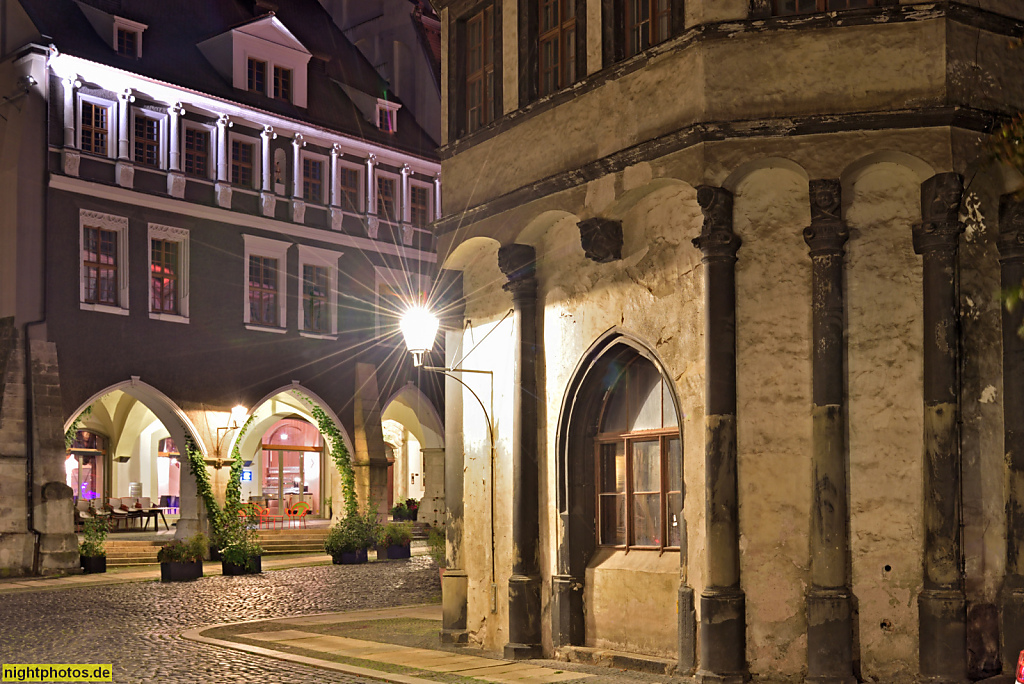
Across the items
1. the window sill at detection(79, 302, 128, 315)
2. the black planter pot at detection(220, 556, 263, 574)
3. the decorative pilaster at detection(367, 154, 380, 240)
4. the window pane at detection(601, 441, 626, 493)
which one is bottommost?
the black planter pot at detection(220, 556, 263, 574)

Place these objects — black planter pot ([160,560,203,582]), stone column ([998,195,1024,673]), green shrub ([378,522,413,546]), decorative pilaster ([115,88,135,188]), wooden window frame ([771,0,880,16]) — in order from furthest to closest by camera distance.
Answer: green shrub ([378,522,413,546])
decorative pilaster ([115,88,135,188])
black planter pot ([160,560,203,582])
wooden window frame ([771,0,880,16])
stone column ([998,195,1024,673])

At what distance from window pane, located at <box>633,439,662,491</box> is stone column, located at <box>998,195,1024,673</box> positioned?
10.6ft

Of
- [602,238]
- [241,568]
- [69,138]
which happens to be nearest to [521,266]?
[602,238]

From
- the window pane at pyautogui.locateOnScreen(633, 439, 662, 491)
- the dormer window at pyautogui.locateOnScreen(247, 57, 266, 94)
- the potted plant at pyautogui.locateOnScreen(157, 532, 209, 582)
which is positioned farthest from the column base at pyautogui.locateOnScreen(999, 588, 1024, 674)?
the dormer window at pyautogui.locateOnScreen(247, 57, 266, 94)

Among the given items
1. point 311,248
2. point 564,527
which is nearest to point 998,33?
point 564,527

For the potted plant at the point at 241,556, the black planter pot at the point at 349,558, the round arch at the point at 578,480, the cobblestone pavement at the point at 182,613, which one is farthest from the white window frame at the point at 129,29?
the round arch at the point at 578,480

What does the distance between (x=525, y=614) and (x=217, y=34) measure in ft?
75.8

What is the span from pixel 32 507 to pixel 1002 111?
69.2 feet

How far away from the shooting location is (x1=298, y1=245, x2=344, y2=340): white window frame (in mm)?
31297

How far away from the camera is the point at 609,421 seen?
12234 millimetres

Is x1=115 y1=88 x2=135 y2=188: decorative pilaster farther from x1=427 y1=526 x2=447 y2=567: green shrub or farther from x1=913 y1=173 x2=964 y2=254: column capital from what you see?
x1=913 y1=173 x2=964 y2=254: column capital

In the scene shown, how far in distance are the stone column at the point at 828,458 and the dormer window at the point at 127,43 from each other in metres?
22.6

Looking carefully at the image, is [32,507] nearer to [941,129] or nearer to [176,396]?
[176,396]

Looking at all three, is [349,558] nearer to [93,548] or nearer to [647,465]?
[93,548]
